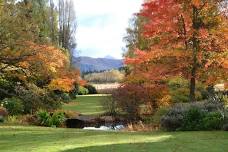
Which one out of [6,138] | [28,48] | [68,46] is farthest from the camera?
[68,46]

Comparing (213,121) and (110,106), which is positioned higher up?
(110,106)

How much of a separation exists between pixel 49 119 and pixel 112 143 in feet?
38.6

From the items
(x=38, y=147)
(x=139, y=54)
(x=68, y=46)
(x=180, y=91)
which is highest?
(x=68, y=46)

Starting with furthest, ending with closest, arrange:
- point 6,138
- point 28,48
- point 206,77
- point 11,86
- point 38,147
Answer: point 11,86, point 28,48, point 206,77, point 6,138, point 38,147

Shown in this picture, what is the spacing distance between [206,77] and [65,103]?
1983 centimetres

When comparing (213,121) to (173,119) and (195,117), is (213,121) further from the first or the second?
(173,119)

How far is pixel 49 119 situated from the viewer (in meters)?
24.2

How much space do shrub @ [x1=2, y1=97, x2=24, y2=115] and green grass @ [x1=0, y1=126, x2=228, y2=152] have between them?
1122cm

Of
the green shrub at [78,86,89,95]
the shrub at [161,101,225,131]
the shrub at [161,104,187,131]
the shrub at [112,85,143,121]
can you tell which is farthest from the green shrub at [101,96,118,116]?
the green shrub at [78,86,89,95]

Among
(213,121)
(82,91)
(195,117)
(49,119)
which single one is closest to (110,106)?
(49,119)

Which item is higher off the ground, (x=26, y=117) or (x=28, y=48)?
(x=28, y=48)

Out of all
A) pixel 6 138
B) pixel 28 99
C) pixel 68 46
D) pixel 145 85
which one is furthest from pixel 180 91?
pixel 68 46

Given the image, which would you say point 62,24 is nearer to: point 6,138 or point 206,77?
point 206,77

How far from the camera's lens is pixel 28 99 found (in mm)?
24656
